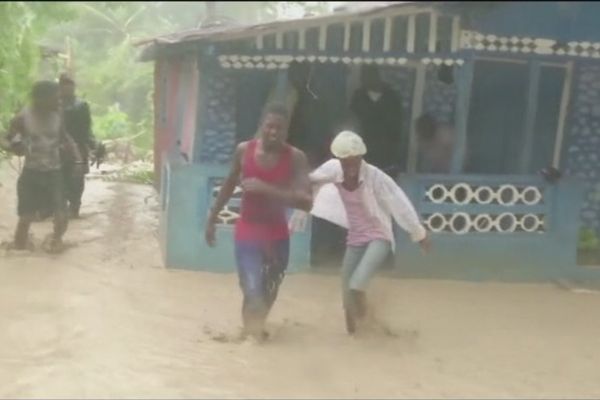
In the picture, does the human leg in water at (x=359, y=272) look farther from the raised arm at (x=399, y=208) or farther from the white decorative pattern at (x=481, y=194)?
the white decorative pattern at (x=481, y=194)

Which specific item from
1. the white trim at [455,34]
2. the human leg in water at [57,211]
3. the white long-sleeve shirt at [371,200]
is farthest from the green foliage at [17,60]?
the white trim at [455,34]

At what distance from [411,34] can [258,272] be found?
3.36m

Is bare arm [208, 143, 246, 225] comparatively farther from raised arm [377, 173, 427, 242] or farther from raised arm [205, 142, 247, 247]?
raised arm [377, 173, 427, 242]

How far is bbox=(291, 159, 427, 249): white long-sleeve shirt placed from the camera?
23.0 ft

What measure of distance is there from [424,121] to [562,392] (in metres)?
4.66

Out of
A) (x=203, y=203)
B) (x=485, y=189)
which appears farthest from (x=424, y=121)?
(x=203, y=203)

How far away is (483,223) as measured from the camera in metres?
9.73

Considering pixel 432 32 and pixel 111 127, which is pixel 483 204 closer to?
pixel 432 32

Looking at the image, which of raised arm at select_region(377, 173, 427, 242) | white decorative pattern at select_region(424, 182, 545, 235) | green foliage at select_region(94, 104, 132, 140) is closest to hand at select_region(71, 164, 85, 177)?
white decorative pattern at select_region(424, 182, 545, 235)

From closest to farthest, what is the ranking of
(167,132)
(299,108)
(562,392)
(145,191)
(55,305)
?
(562,392) → (55,305) → (299,108) → (167,132) → (145,191)

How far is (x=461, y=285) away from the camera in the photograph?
952cm

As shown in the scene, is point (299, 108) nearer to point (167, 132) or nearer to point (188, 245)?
point (188, 245)

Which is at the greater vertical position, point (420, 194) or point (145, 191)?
point (420, 194)

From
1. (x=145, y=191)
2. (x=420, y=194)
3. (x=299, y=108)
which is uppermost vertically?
(x=299, y=108)
